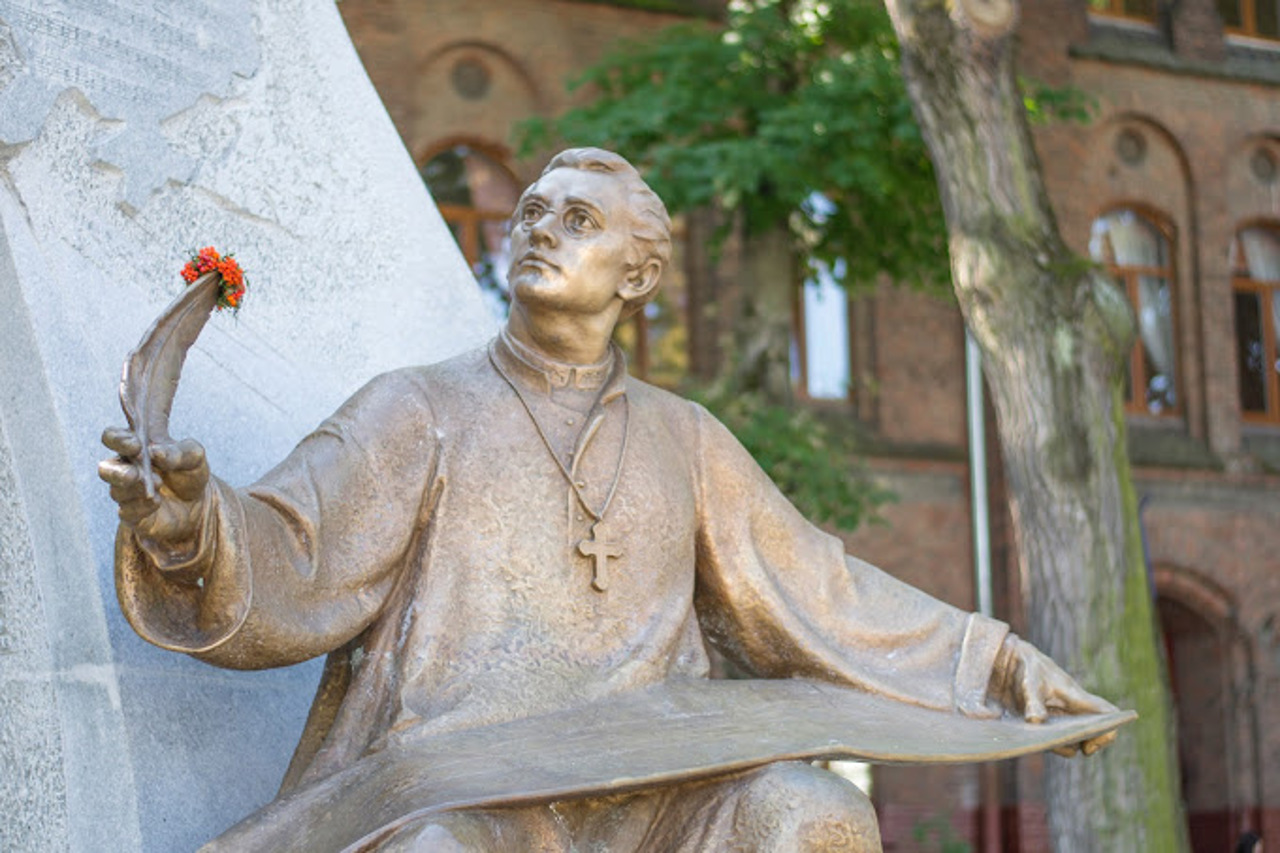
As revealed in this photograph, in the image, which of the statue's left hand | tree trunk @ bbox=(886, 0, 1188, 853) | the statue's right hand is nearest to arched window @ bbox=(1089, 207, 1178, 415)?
tree trunk @ bbox=(886, 0, 1188, 853)

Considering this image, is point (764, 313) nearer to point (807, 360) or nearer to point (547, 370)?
point (807, 360)

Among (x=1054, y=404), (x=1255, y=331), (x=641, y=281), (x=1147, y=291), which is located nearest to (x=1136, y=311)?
(x=1147, y=291)

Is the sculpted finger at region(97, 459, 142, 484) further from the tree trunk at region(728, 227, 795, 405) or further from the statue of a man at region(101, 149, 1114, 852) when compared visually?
the tree trunk at region(728, 227, 795, 405)

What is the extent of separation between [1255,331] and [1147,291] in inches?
54.2

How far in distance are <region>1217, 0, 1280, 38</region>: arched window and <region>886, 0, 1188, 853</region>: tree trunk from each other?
12.9 metres

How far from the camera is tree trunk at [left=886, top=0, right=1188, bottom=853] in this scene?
850 centimetres

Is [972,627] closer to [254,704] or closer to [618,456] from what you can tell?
[618,456]

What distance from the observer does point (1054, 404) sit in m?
8.79

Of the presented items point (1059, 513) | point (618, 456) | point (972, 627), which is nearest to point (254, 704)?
point (618, 456)

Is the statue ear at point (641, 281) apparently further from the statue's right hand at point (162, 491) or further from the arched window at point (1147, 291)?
the arched window at point (1147, 291)

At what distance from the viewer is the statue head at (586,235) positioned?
354 cm

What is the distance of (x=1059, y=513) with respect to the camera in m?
8.75

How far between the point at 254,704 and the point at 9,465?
643mm

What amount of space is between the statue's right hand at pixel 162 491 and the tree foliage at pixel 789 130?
1009 cm
